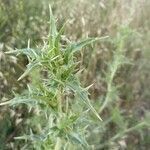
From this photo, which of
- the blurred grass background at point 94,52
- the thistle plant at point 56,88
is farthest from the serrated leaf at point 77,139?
the blurred grass background at point 94,52

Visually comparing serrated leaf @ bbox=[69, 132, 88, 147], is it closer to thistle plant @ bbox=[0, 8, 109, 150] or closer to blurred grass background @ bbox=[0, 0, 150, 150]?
thistle plant @ bbox=[0, 8, 109, 150]

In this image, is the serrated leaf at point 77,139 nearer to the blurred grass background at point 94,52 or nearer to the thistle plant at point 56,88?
the thistle plant at point 56,88

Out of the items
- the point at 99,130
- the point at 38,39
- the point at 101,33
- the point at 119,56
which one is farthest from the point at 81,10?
the point at 99,130

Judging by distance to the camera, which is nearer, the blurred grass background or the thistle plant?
the thistle plant

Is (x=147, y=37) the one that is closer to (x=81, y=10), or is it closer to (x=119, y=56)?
(x=81, y=10)

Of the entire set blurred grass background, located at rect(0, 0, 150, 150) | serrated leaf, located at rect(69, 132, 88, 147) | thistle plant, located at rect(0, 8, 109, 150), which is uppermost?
thistle plant, located at rect(0, 8, 109, 150)

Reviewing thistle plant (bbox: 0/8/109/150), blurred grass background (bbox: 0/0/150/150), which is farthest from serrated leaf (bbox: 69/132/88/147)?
blurred grass background (bbox: 0/0/150/150)

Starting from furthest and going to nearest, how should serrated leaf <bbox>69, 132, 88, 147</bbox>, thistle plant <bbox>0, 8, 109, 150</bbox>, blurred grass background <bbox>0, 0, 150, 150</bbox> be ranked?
blurred grass background <bbox>0, 0, 150, 150</bbox>
serrated leaf <bbox>69, 132, 88, 147</bbox>
thistle plant <bbox>0, 8, 109, 150</bbox>

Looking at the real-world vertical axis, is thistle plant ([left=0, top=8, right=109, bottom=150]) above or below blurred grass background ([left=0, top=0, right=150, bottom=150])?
above

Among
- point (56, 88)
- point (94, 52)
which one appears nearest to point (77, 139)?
point (56, 88)
